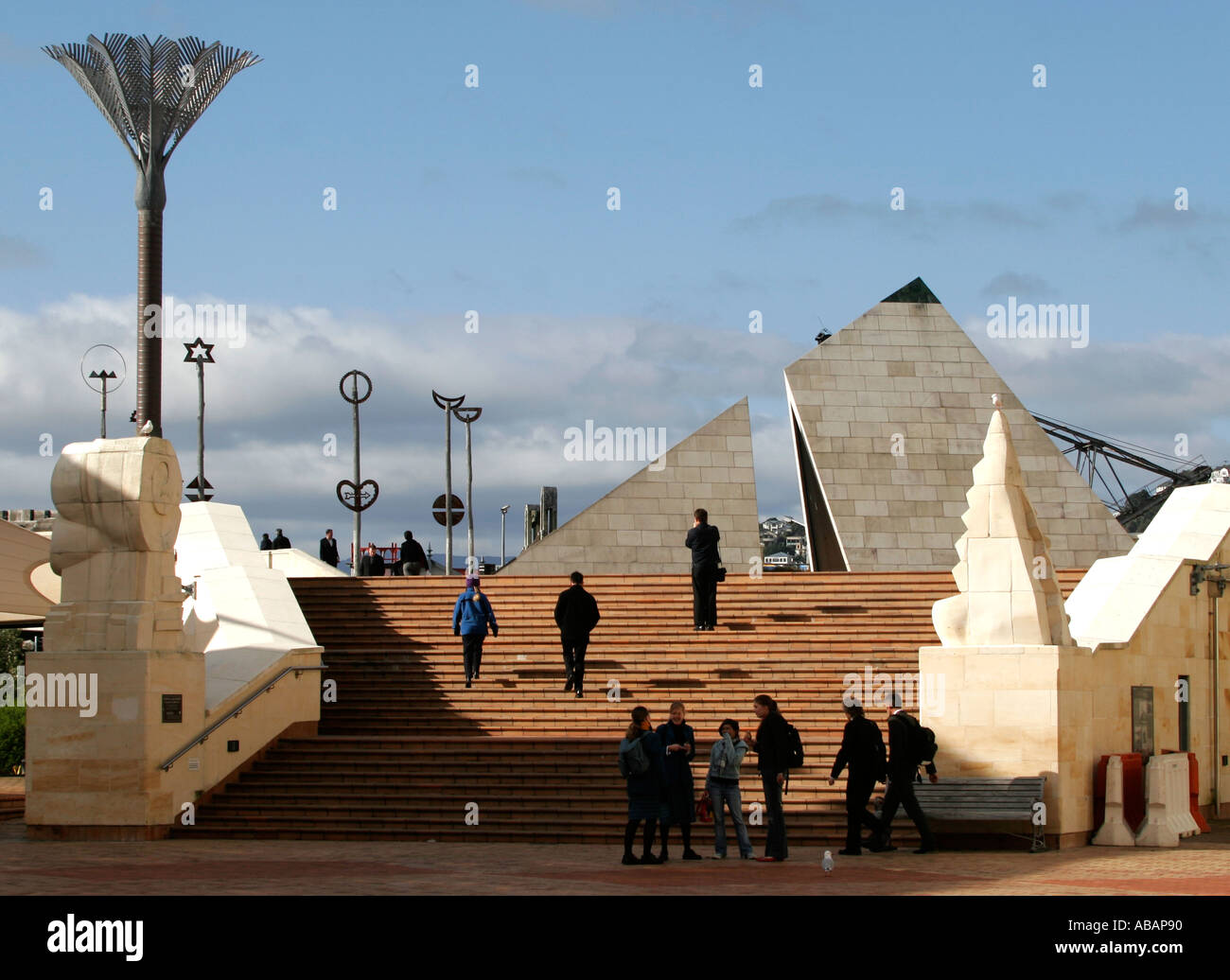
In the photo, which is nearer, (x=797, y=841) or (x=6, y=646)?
(x=797, y=841)

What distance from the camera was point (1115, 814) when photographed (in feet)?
41.8

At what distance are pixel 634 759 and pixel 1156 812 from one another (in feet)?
15.2

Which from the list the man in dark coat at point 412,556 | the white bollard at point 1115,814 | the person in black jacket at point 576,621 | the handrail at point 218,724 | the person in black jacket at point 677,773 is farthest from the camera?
the man in dark coat at point 412,556

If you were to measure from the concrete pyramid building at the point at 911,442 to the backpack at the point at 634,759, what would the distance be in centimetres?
1444

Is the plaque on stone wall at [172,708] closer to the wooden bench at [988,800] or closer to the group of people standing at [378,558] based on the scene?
the wooden bench at [988,800]

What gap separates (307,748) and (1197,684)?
8.52 metres

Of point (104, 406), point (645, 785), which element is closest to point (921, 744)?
point (645, 785)

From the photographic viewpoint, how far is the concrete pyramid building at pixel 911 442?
24891mm

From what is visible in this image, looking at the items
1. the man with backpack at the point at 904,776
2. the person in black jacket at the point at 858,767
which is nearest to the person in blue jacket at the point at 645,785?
the person in black jacket at the point at 858,767

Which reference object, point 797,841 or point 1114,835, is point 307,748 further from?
point 1114,835

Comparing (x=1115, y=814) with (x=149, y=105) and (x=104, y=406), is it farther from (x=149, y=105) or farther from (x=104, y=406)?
(x=104, y=406)

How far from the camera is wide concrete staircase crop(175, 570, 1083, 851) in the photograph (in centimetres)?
1303

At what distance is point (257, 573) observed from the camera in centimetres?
1725
